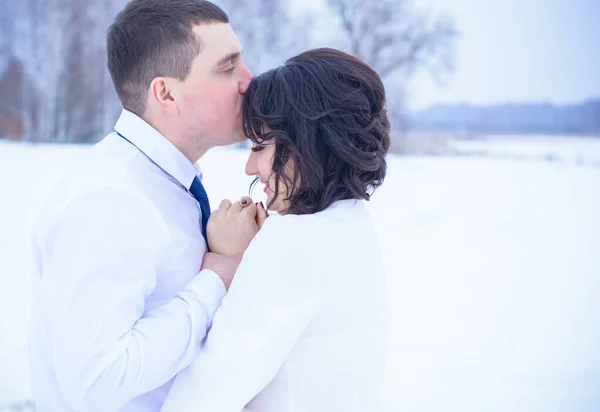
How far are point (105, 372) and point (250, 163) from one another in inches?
21.9

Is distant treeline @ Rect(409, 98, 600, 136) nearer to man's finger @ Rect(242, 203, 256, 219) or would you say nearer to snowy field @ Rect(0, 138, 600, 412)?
snowy field @ Rect(0, 138, 600, 412)

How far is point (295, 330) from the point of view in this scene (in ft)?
3.60

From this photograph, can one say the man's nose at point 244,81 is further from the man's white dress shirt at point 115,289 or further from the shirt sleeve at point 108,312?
the shirt sleeve at point 108,312

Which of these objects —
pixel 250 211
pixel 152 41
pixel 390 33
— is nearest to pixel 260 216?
pixel 250 211

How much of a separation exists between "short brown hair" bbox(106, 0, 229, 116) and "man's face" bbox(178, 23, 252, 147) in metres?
0.02

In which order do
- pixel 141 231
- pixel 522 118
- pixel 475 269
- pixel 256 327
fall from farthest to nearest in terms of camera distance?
pixel 522 118
pixel 475 269
pixel 141 231
pixel 256 327

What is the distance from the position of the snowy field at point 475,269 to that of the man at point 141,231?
77.5 inches

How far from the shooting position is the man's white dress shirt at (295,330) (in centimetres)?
110

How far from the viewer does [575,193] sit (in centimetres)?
601

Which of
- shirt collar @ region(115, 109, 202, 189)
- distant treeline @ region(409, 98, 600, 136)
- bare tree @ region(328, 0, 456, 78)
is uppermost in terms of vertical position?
shirt collar @ region(115, 109, 202, 189)

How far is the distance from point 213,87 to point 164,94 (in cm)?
11

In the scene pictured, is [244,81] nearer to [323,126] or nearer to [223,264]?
[323,126]

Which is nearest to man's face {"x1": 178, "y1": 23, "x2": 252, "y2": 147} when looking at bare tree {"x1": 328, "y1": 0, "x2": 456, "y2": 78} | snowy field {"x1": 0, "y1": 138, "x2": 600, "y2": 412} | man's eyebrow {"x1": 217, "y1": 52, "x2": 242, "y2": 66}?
man's eyebrow {"x1": 217, "y1": 52, "x2": 242, "y2": 66}

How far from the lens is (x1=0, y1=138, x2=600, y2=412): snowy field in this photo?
130 inches
